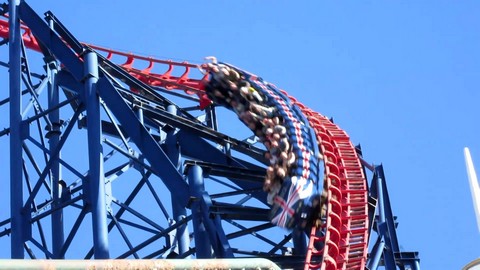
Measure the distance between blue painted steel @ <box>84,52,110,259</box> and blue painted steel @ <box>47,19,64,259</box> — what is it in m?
0.82

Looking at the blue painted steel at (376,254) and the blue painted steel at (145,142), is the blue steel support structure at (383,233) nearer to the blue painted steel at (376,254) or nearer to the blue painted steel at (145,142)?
the blue painted steel at (376,254)

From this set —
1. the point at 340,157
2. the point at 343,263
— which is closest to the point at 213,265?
the point at 343,263

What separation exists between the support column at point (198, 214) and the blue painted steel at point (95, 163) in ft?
3.59

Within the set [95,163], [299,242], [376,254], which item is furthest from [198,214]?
[376,254]

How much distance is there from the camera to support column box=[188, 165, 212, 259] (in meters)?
15.9

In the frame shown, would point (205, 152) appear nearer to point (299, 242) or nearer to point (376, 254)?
point (299, 242)

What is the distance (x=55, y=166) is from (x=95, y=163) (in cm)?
243

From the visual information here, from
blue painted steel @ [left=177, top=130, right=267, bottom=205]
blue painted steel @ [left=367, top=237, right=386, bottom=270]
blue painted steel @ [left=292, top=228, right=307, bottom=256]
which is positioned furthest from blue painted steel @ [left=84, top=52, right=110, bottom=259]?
blue painted steel @ [left=367, top=237, right=386, bottom=270]

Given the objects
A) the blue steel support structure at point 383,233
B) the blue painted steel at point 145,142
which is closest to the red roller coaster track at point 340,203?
the blue steel support structure at point 383,233

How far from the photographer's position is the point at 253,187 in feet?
58.7

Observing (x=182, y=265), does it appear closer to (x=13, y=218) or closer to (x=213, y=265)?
(x=213, y=265)

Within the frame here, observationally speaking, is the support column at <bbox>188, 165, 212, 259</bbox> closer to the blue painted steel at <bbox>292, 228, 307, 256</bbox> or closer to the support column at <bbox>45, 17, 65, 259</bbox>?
the blue painted steel at <bbox>292, 228, 307, 256</bbox>

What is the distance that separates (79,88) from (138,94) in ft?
3.38

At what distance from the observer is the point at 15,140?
59.9 feet
